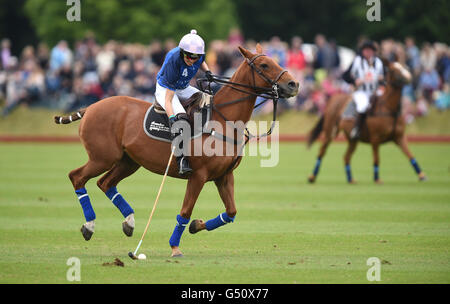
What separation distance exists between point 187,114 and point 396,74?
8401mm

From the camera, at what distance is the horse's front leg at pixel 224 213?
9.43 metres

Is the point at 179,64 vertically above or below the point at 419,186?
above

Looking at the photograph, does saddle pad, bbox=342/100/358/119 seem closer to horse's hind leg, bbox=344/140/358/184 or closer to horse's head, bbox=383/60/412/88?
horse's hind leg, bbox=344/140/358/184

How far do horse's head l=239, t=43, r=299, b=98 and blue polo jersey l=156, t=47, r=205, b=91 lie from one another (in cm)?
61

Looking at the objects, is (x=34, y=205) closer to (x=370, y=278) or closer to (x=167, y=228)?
(x=167, y=228)

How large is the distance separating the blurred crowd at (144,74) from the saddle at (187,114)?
55.2 ft

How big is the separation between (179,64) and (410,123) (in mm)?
19177

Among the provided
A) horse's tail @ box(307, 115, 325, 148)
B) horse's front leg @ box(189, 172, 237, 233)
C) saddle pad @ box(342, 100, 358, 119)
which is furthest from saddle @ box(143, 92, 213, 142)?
horse's tail @ box(307, 115, 325, 148)

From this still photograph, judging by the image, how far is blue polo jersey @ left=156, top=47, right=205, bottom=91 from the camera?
933 cm

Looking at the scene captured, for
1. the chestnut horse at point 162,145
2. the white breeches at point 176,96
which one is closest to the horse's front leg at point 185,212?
the chestnut horse at point 162,145

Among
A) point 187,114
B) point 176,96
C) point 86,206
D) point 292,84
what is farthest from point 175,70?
point 86,206

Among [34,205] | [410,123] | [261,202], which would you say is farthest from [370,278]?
[410,123]

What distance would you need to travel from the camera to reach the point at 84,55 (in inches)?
1088

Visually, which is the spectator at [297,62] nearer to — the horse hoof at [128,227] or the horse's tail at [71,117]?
the horse's tail at [71,117]
